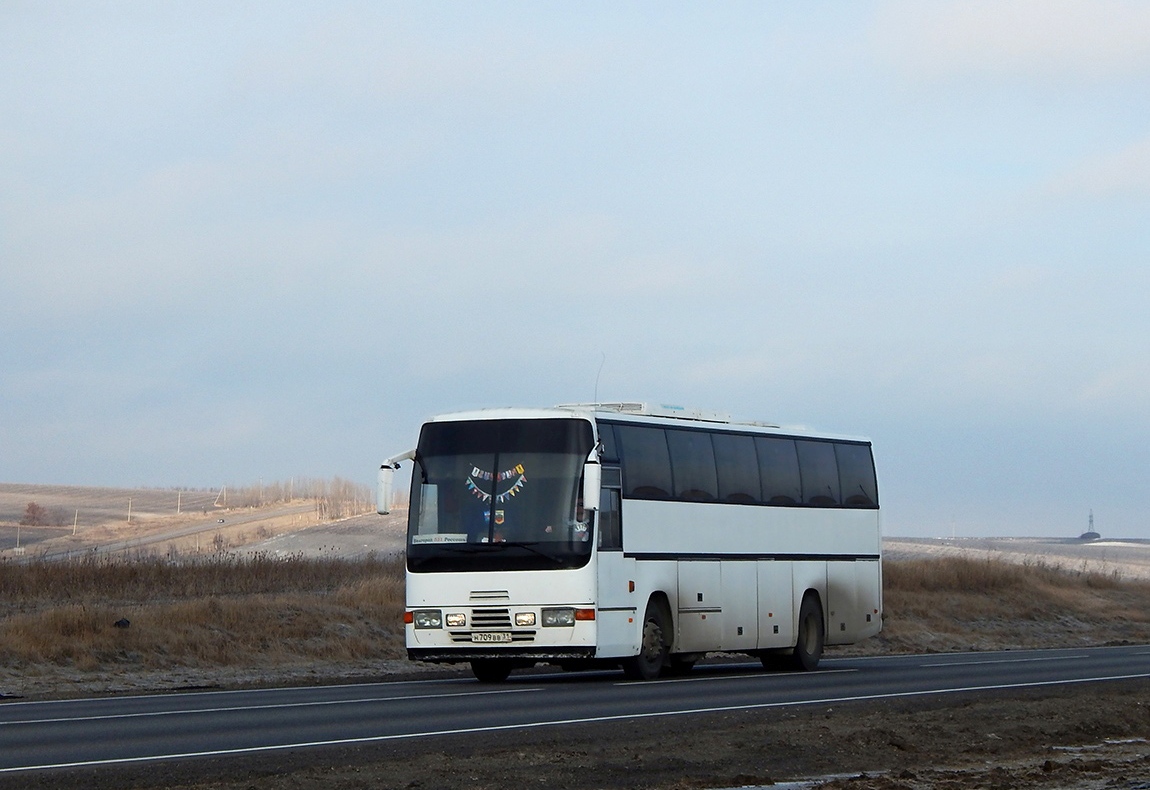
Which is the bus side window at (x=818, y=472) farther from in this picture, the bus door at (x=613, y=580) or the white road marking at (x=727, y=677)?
the bus door at (x=613, y=580)

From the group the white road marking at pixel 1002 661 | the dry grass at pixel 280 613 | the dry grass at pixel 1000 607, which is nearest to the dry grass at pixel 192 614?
the dry grass at pixel 280 613

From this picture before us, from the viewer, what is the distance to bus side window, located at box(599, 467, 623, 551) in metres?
23.8

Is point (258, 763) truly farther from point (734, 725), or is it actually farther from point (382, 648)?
point (382, 648)

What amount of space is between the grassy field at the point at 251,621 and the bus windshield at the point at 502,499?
16.7ft

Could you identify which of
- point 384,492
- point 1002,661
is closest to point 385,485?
point 384,492

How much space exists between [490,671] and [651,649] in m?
2.45

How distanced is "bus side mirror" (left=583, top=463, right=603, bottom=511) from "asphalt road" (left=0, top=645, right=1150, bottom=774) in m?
2.47

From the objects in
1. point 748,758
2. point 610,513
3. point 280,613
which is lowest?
point 748,758

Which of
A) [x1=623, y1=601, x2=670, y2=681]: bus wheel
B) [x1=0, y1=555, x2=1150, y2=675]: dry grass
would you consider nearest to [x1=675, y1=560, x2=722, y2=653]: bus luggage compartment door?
[x1=623, y1=601, x2=670, y2=681]: bus wheel

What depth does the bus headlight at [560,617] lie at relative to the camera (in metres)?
23.1

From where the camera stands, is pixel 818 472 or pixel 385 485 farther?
pixel 818 472

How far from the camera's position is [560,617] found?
23141 millimetres

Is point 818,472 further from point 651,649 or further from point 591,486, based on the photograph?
point 591,486

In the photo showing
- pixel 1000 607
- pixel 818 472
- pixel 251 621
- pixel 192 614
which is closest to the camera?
pixel 818 472
